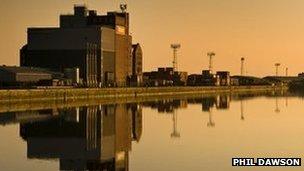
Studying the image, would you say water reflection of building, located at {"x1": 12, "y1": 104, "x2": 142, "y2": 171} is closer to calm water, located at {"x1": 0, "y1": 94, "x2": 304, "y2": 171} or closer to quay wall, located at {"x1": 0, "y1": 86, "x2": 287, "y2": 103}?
A: calm water, located at {"x1": 0, "y1": 94, "x2": 304, "y2": 171}

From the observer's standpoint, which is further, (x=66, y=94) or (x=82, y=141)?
(x=66, y=94)

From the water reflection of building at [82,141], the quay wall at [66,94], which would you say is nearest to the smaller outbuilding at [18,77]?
the quay wall at [66,94]

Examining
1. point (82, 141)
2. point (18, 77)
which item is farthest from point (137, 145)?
point (18, 77)

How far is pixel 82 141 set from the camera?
4816cm

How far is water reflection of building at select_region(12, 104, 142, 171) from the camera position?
122 feet

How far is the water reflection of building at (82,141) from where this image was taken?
122ft

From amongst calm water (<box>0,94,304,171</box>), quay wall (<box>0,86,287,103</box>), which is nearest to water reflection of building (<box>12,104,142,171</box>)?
calm water (<box>0,94,304,171</box>)

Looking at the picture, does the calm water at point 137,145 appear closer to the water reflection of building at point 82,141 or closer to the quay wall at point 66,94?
the water reflection of building at point 82,141

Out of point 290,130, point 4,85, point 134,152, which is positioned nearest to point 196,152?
point 134,152

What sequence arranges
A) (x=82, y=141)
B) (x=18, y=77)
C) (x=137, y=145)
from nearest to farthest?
(x=137, y=145), (x=82, y=141), (x=18, y=77)

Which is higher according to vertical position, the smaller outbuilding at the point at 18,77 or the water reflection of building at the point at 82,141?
the smaller outbuilding at the point at 18,77

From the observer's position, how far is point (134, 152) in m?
41.2

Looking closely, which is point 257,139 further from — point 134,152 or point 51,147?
point 51,147

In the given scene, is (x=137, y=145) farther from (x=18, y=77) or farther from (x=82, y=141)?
(x=18, y=77)
